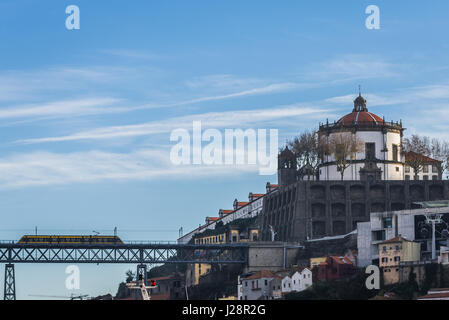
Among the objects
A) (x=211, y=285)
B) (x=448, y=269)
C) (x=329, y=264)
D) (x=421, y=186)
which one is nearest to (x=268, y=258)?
(x=211, y=285)

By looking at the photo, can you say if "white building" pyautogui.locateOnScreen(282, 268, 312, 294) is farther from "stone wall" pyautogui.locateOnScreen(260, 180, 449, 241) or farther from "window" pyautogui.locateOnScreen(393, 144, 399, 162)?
"window" pyautogui.locateOnScreen(393, 144, 399, 162)

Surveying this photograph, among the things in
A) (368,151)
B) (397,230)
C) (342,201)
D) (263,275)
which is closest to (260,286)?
(263,275)

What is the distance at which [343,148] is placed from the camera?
165250 mm

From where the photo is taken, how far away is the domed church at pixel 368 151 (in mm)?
167125

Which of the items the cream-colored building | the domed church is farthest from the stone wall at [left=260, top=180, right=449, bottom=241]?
the cream-colored building

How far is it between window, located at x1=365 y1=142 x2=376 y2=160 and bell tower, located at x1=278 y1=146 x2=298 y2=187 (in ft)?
47.0

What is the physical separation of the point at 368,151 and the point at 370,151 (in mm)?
360

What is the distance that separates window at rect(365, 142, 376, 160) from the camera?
16780 centimetres

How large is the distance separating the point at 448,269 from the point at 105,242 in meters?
61.6

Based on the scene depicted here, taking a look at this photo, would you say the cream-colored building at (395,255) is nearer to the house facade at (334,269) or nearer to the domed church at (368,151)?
the house facade at (334,269)

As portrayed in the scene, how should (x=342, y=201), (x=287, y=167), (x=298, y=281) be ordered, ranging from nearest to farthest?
1. (x=298, y=281)
2. (x=342, y=201)
3. (x=287, y=167)

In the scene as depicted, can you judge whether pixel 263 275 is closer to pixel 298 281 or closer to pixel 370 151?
pixel 298 281

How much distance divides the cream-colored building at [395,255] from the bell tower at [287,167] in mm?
52441
